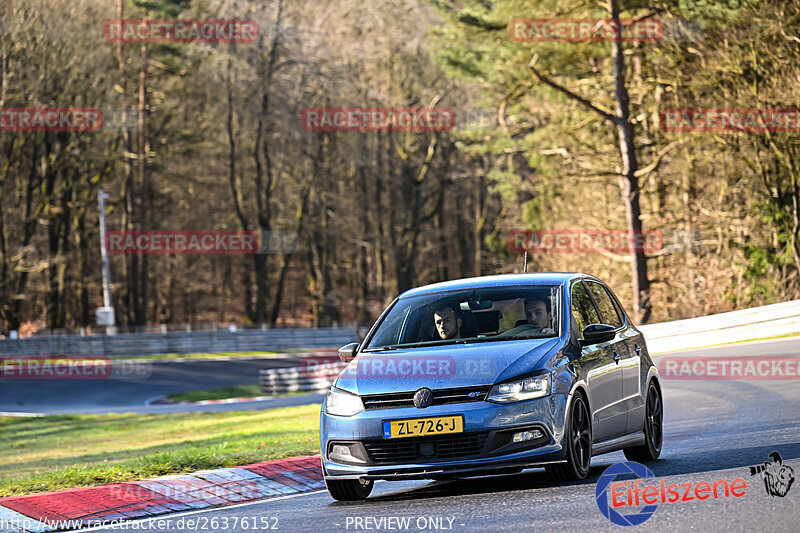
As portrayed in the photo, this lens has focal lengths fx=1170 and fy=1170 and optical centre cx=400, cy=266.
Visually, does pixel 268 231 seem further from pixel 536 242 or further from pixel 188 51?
pixel 536 242

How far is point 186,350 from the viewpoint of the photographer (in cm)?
5009

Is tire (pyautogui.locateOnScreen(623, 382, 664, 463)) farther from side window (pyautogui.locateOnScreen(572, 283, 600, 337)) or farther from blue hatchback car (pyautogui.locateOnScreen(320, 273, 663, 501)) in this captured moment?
side window (pyautogui.locateOnScreen(572, 283, 600, 337))

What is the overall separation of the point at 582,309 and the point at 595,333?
0.70m

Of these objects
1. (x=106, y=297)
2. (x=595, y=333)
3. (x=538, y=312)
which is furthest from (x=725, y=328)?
(x=106, y=297)

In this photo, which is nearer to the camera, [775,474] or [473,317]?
[775,474]

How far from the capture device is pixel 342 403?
8.50 metres

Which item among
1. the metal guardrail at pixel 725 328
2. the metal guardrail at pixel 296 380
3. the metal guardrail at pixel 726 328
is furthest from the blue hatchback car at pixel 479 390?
the metal guardrail at pixel 296 380

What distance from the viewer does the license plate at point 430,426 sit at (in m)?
8.09

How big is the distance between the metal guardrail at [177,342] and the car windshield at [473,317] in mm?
37558

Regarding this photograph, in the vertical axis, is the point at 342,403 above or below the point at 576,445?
→ above

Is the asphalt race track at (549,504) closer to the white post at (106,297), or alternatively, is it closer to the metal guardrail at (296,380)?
the metal guardrail at (296,380)

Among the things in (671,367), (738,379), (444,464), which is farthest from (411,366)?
(671,367)

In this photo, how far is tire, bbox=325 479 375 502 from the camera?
8719 mm

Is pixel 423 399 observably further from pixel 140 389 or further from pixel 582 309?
pixel 140 389
